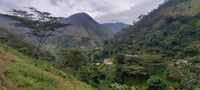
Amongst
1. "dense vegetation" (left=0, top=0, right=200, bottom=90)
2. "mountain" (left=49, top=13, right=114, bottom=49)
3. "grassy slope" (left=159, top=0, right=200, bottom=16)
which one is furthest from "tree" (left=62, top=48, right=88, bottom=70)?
"grassy slope" (left=159, top=0, right=200, bottom=16)

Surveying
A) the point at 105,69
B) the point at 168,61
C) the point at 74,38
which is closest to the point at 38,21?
the point at 105,69

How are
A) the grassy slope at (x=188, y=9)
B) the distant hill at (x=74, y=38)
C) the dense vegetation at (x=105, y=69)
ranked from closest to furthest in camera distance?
1. the dense vegetation at (x=105, y=69)
2. the grassy slope at (x=188, y=9)
3. the distant hill at (x=74, y=38)

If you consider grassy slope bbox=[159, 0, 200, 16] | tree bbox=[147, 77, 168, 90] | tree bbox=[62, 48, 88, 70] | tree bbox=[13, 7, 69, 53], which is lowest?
tree bbox=[147, 77, 168, 90]

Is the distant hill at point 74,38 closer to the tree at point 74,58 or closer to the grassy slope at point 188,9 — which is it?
the tree at point 74,58

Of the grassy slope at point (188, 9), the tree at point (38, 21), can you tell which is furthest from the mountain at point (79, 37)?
the grassy slope at point (188, 9)

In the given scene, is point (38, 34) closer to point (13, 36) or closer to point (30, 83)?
point (13, 36)

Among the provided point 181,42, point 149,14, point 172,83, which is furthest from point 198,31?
point 149,14

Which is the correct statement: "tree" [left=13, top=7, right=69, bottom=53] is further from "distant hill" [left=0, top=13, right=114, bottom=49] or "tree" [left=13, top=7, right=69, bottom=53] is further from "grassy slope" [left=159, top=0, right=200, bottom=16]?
"grassy slope" [left=159, top=0, right=200, bottom=16]

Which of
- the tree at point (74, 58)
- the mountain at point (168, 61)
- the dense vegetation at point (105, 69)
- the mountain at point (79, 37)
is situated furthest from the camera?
the mountain at point (79, 37)

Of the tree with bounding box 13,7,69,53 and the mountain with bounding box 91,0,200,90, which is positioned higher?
the tree with bounding box 13,7,69,53

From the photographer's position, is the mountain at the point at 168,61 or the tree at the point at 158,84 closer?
the tree at the point at 158,84

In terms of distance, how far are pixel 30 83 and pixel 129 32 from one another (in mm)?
39866

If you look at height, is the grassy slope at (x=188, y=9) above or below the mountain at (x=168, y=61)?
above

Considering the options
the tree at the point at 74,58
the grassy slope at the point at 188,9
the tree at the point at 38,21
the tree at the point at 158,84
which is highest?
the grassy slope at the point at 188,9
